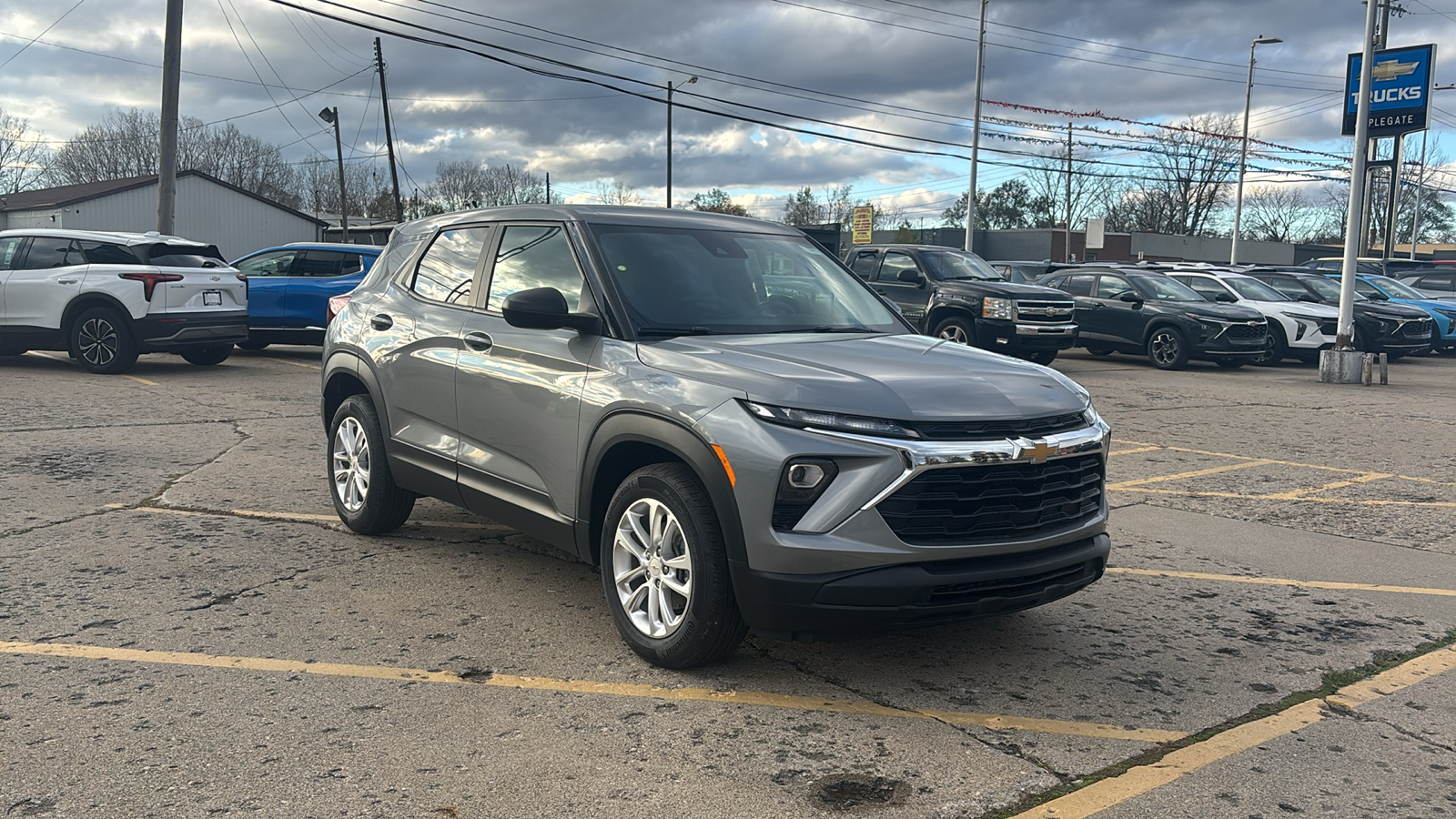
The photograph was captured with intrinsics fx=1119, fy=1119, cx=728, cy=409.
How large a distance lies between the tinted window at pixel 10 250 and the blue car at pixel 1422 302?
905 inches

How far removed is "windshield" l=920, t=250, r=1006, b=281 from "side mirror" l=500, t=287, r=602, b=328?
14.5m

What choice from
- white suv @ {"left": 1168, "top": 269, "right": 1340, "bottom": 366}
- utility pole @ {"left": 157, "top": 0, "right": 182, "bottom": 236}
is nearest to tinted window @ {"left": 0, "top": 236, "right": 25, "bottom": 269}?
utility pole @ {"left": 157, "top": 0, "right": 182, "bottom": 236}

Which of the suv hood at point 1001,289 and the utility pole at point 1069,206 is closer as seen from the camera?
the suv hood at point 1001,289

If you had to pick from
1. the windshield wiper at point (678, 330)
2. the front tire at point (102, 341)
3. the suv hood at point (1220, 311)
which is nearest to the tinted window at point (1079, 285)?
the suv hood at point (1220, 311)

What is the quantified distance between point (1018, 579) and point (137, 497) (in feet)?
19.0

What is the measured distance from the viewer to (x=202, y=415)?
1095 cm

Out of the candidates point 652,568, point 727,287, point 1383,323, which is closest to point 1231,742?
point 652,568

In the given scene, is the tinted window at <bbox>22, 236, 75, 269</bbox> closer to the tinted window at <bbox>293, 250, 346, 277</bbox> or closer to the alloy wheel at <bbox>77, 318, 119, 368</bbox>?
the alloy wheel at <bbox>77, 318, 119, 368</bbox>

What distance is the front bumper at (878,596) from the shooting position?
3.73 metres

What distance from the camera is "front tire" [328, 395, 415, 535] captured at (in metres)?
6.07

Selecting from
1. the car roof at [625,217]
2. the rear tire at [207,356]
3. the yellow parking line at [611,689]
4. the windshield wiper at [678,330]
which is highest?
the car roof at [625,217]

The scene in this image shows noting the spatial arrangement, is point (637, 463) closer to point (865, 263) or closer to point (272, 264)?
point (272, 264)

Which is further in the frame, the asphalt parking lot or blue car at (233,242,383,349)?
Answer: blue car at (233,242,383,349)

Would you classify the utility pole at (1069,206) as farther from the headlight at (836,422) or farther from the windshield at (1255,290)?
the headlight at (836,422)
